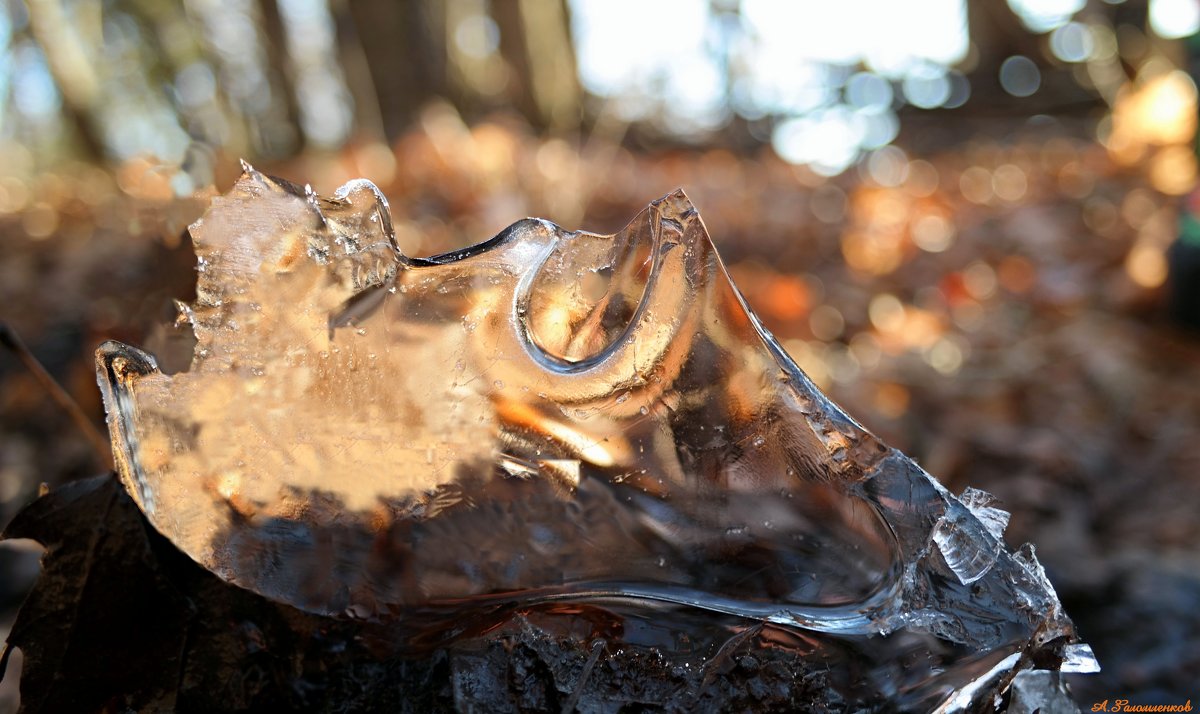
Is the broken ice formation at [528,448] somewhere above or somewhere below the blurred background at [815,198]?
above

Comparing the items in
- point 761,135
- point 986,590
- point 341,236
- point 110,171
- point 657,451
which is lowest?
point 761,135

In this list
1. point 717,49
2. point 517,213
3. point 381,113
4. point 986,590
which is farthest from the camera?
point 717,49

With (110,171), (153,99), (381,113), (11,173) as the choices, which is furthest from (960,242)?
(11,173)

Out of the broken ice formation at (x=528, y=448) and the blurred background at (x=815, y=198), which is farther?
the blurred background at (x=815, y=198)

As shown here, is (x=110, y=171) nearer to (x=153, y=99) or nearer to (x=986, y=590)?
(x=153, y=99)
